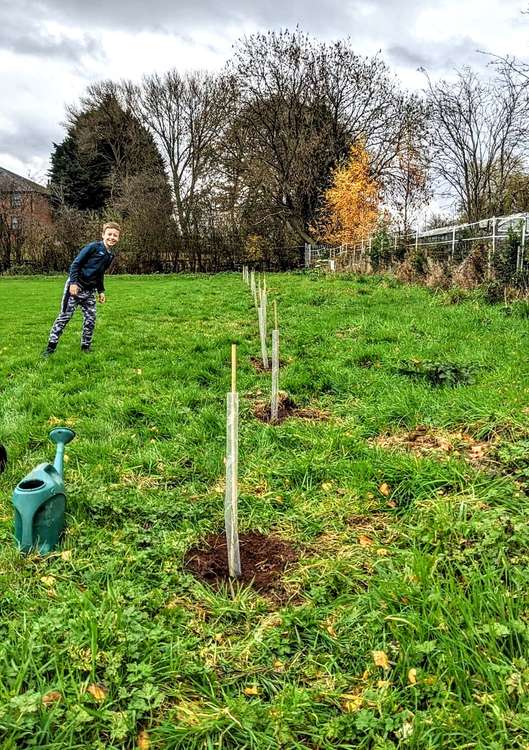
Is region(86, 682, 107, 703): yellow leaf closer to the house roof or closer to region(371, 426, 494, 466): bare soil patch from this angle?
region(371, 426, 494, 466): bare soil patch

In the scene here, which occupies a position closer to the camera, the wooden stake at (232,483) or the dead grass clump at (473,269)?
the wooden stake at (232,483)

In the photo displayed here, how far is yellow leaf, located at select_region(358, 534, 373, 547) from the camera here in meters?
2.58

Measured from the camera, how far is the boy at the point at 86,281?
21.8 ft

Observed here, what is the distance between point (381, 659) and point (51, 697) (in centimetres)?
118

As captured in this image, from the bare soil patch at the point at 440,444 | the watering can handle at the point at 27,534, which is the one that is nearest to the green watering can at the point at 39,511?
the watering can handle at the point at 27,534

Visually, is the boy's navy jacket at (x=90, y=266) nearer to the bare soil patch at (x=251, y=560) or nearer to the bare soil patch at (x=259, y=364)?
the bare soil patch at (x=259, y=364)

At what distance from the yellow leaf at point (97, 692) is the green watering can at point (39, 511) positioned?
965 millimetres

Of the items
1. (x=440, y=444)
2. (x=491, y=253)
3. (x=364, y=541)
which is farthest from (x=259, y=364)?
(x=491, y=253)

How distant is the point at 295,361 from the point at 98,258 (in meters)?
3.09

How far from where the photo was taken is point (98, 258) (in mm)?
6797

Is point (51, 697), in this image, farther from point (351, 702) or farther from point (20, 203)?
point (20, 203)

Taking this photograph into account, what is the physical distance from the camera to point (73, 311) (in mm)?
6785

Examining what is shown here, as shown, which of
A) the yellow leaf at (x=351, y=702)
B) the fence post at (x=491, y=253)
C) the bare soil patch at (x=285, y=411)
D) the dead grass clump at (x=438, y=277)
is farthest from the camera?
the dead grass clump at (x=438, y=277)

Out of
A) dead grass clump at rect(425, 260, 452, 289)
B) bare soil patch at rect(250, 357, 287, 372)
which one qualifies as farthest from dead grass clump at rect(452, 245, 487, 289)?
bare soil patch at rect(250, 357, 287, 372)
